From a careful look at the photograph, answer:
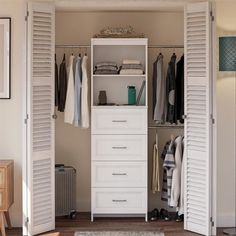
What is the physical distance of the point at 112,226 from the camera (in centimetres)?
545

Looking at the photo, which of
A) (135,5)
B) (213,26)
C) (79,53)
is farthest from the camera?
(79,53)

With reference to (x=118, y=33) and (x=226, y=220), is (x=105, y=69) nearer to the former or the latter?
(x=118, y=33)

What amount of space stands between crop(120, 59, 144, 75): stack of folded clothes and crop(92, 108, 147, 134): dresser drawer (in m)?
0.40

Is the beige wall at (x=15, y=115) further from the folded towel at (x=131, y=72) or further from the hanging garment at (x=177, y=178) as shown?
the hanging garment at (x=177, y=178)

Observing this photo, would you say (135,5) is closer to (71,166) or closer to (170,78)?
(170,78)

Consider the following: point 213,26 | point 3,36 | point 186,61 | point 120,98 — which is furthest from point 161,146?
point 3,36

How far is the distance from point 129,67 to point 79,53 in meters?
0.63

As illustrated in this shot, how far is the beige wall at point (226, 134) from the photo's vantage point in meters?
5.52

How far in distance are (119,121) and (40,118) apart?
90cm

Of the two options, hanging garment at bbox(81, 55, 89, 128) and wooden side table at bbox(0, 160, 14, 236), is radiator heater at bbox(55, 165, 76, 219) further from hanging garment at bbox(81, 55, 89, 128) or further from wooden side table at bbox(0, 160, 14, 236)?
wooden side table at bbox(0, 160, 14, 236)

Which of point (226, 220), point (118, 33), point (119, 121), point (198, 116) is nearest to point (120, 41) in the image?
point (118, 33)

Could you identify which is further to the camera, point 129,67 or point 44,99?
point 129,67

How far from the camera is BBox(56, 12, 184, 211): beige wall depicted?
590 centimetres

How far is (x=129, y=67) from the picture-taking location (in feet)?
18.6
